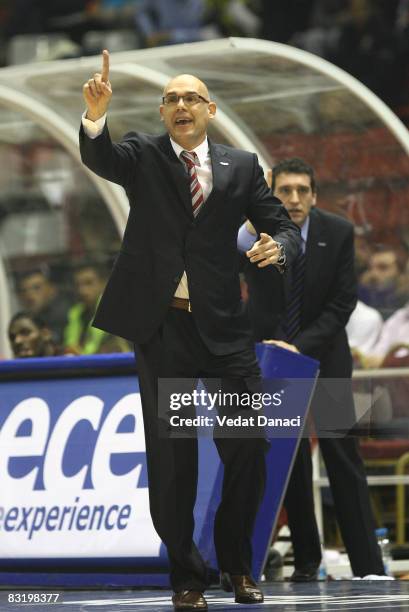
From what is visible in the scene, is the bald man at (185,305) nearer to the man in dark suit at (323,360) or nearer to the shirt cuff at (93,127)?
the shirt cuff at (93,127)

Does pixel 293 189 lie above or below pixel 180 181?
below

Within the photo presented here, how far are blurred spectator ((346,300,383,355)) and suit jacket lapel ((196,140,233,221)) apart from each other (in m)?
3.76

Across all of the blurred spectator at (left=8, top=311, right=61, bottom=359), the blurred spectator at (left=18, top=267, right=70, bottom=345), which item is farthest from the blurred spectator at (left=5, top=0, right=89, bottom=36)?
the blurred spectator at (left=8, top=311, right=61, bottom=359)

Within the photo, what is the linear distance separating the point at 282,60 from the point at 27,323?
2.40 m

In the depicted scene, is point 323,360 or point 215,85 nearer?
point 323,360

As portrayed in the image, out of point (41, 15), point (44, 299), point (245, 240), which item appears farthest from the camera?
point (41, 15)

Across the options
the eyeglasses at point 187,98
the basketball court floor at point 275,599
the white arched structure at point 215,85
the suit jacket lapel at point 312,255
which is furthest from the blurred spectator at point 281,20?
the eyeglasses at point 187,98

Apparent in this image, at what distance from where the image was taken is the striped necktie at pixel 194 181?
5.27 m

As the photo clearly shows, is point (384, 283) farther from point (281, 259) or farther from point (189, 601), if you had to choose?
point (189, 601)

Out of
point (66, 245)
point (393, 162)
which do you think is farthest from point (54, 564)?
point (66, 245)

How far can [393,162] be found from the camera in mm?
9219

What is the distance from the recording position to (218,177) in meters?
5.29

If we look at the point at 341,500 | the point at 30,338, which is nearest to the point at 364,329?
the point at 30,338

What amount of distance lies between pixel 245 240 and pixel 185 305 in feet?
2.72
